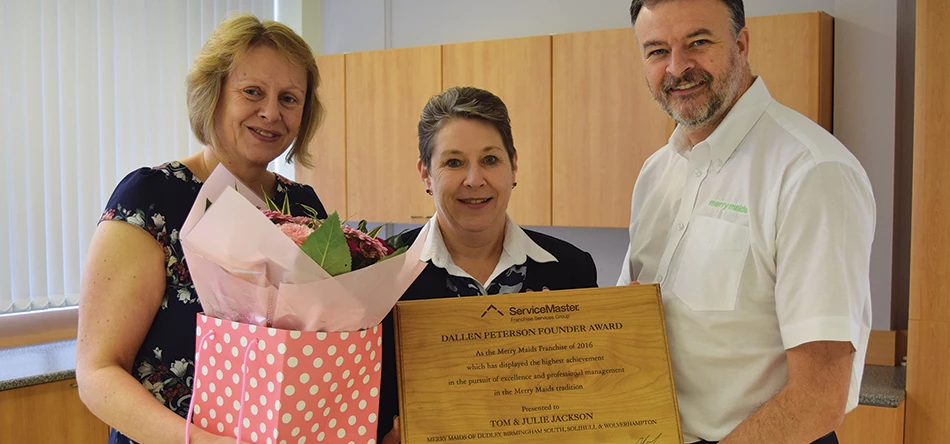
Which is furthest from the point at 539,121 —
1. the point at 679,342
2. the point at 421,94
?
the point at 679,342

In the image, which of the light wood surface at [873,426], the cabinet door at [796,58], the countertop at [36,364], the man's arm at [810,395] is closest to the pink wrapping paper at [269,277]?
the man's arm at [810,395]

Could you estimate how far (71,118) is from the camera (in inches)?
138

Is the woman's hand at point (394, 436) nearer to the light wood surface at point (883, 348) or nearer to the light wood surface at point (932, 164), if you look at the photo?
the light wood surface at point (932, 164)

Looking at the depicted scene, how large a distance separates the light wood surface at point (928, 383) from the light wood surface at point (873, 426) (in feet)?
0.12

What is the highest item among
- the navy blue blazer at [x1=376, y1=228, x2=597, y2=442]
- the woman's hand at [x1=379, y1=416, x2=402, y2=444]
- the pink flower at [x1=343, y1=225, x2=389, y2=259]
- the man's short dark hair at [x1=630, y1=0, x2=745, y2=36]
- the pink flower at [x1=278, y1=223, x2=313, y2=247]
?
the man's short dark hair at [x1=630, y1=0, x2=745, y2=36]

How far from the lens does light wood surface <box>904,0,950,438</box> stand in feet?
8.16

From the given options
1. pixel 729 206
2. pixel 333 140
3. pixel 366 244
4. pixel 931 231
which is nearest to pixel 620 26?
pixel 333 140

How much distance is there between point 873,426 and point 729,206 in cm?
160

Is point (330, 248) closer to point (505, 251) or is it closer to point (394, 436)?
point (394, 436)

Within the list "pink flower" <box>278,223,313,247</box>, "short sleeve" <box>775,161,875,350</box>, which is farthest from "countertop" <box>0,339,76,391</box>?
"short sleeve" <box>775,161,875,350</box>

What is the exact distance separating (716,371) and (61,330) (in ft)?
10.2

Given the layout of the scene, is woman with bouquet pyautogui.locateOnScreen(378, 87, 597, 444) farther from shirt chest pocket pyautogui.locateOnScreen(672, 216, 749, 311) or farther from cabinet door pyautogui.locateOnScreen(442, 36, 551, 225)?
cabinet door pyautogui.locateOnScreen(442, 36, 551, 225)

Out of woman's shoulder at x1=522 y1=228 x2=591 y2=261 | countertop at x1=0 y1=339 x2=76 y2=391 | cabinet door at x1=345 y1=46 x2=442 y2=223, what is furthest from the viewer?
cabinet door at x1=345 y1=46 x2=442 y2=223

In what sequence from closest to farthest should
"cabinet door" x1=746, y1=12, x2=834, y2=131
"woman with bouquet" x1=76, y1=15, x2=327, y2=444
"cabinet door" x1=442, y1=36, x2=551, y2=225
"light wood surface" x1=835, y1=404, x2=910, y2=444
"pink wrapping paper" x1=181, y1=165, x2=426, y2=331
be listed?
1. "pink wrapping paper" x1=181, y1=165, x2=426, y2=331
2. "woman with bouquet" x1=76, y1=15, x2=327, y2=444
3. "light wood surface" x1=835, y1=404, x2=910, y2=444
4. "cabinet door" x1=746, y1=12, x2=834, y2=131
5. "cabinet door" x1=442, y1=36, x2=551, y2=225
